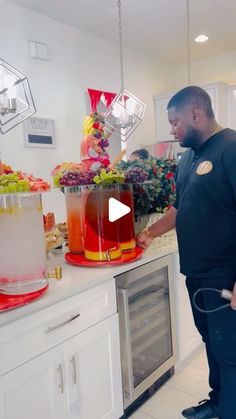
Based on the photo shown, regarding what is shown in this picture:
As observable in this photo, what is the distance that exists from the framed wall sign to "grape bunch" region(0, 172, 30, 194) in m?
1.94

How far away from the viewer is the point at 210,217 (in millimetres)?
1480

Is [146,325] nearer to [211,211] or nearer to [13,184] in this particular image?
[211,211]

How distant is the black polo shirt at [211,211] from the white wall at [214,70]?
332cm

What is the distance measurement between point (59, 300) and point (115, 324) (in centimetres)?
41

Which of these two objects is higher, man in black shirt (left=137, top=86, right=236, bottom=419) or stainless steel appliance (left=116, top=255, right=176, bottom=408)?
man in black shirt (left=137, top=86, right=236, bottom=419)

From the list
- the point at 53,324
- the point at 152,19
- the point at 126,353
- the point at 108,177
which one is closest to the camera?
the point at 53,324

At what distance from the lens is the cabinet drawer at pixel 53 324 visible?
1.13 m

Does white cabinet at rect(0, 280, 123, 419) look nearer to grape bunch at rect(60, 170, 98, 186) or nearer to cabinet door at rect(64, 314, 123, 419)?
cabinet door at rect(64, 314, 123, 419)

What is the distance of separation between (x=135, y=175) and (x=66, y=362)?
33.9 inches

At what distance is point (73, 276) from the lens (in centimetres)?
149

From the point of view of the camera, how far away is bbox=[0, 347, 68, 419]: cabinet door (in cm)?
113

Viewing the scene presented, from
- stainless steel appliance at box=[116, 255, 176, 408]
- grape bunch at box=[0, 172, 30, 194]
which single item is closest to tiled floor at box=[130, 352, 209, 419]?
stainless steel appliance at box=[116, 255, 176, 408]

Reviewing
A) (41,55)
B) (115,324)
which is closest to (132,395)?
(115,324)
